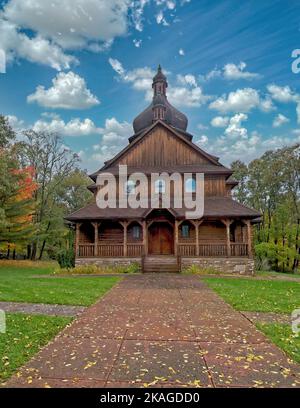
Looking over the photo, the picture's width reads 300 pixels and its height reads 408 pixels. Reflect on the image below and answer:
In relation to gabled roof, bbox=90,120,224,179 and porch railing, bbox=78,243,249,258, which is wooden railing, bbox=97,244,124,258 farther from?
gabled roof, bbox=90,120,224,179

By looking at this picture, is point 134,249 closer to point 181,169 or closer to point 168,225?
point 168,225

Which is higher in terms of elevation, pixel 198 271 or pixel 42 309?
pixel 42 309

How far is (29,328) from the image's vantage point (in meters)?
5.87

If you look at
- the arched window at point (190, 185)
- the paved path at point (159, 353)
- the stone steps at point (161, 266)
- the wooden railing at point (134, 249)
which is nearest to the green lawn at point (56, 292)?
the paved path at point (159, 353)

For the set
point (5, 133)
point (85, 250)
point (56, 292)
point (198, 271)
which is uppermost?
point (5, 133)

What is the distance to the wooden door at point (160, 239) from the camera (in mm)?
19672

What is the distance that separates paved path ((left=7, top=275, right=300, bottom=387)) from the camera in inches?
152

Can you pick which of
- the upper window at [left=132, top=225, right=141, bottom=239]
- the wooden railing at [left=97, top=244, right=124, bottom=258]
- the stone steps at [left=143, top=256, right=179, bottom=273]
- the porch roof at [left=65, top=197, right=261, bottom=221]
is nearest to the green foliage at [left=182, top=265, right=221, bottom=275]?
the stone steps at [left=143, top=256, right=179, bottom=273]

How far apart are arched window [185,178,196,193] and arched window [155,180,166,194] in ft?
5.53

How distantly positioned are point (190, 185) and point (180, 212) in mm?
3209

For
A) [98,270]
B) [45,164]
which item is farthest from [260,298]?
[45,164]

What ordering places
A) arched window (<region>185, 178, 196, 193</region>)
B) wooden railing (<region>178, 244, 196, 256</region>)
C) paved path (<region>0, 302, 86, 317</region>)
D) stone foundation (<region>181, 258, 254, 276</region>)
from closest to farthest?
paved path (<region>0, 302, 86, 317</region>), stone foundation (<region>181, 258, 254, 276</region>), wooden railing (<region>178, 244, 196, 256</region>), arched window (<region>185, 178, 196, 193</region>)

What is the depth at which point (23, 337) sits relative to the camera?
5355 mm
